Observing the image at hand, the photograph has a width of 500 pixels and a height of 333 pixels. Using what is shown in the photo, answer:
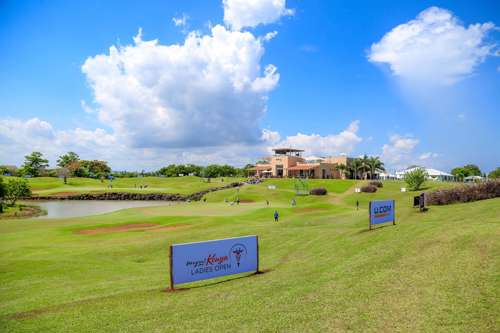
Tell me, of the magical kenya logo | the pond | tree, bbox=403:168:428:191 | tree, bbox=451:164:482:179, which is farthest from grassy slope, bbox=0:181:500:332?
tree, bbox=451:164:482:179

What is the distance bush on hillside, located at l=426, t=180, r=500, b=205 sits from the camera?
28469 millimetres

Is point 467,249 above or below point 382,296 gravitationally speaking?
above

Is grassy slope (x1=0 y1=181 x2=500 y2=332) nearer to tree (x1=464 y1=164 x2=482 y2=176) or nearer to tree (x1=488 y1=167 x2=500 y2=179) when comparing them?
tree (x1=488 y1=167 x2=500 y2=179)

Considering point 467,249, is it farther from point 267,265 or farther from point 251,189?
point 251,189

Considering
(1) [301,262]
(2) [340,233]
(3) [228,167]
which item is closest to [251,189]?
(2) [340,233]

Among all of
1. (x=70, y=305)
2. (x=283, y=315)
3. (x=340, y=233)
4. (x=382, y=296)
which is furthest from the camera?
(x=340, y=233)

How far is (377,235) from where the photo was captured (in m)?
18.3

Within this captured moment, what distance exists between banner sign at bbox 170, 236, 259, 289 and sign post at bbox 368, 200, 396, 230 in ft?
33.4

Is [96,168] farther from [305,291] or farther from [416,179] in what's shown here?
[305,291]

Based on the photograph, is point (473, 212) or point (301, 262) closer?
point (301, 262)

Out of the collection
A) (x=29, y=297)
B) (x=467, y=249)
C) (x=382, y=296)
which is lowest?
(x=29, y=297)

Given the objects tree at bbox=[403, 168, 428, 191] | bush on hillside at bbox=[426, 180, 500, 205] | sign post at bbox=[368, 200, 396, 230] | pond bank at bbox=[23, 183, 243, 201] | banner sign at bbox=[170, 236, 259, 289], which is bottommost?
pond bank at bbox=[23, 183, 243, 201]

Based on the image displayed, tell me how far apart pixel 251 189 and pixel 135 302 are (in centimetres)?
8062

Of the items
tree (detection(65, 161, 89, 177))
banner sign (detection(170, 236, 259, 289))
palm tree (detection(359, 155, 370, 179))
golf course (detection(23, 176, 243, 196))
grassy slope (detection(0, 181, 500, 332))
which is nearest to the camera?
grassy slope (detection(0, 181, 500, 332))
